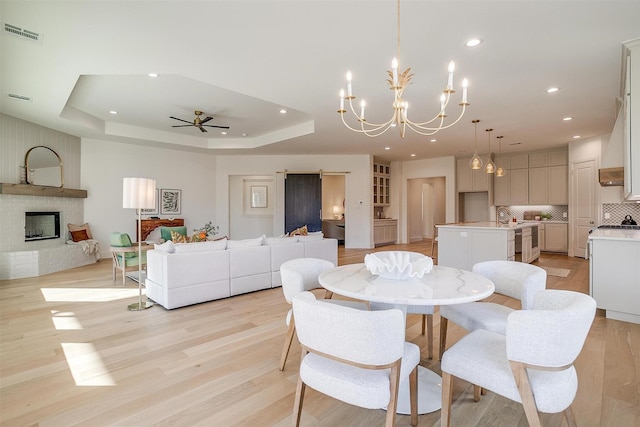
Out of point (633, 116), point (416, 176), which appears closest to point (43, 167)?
point (633, 116)

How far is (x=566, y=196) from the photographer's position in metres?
7.53

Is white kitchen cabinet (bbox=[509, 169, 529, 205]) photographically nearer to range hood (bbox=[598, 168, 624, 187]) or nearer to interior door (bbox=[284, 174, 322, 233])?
range hood (bbox=[598, 168, 624, 187])

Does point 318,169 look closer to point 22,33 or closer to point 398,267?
point 22,33

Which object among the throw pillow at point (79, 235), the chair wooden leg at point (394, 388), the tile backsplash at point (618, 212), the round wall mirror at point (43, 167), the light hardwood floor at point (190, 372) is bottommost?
the light hardwood floor at point (190, 372)

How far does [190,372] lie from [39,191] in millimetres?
5699

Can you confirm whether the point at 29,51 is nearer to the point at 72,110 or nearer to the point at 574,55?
the point at 72,110

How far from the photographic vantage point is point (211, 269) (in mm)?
3857

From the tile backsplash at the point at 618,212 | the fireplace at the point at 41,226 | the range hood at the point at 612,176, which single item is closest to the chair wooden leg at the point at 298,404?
the range hood at the point at 612,176

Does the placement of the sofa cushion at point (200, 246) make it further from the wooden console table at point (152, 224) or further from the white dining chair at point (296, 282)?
the wooden console table at point (152, 224)

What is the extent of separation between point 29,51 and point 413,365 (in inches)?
181

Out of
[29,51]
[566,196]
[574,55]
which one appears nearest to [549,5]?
[574,55]

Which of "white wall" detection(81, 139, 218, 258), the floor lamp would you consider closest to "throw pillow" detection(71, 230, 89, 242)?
"white wall" detection(81, 139, 218, 258)

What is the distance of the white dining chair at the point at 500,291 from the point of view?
75.9 inches

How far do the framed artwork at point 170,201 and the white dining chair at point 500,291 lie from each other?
304 inches
